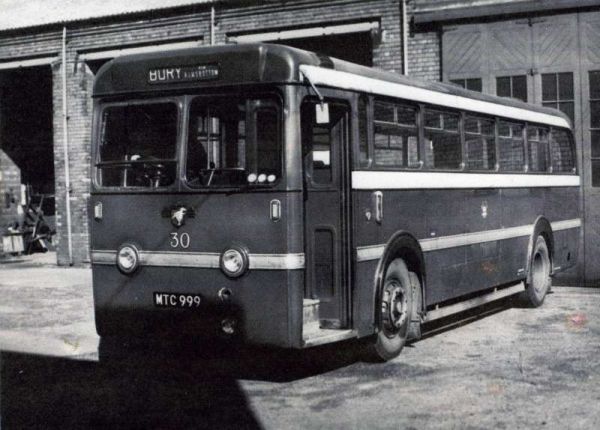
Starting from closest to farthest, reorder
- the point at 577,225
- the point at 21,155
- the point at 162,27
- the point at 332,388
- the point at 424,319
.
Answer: the point at 332,388, the point at 424,319, the point at 577,225, the point at 162,27, the point at 21,155

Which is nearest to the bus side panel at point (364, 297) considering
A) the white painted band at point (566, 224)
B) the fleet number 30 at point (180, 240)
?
the fleet number 30 at point (180, 240)

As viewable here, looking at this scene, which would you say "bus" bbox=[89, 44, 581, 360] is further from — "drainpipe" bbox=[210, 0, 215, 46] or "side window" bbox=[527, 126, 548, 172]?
"drainpipe" bbox=[210, 0, 215, 46]

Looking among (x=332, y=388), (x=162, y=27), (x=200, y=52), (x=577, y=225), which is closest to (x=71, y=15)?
(x=162, y=27)

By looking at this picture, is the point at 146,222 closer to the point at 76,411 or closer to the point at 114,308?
the point at 114,308

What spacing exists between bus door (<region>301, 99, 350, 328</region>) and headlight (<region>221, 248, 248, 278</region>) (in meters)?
0.71

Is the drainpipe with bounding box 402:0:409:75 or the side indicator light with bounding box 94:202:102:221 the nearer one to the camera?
the side indicator light with bounding box 94:202:102:221

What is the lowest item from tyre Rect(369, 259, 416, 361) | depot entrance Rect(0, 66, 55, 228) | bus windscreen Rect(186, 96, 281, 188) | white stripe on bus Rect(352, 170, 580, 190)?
tyre Rect(369, 259, 416, 361)

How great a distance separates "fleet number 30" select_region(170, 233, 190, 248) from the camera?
782 centimetres

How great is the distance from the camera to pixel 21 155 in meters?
22.1

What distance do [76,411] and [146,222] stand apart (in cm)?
185

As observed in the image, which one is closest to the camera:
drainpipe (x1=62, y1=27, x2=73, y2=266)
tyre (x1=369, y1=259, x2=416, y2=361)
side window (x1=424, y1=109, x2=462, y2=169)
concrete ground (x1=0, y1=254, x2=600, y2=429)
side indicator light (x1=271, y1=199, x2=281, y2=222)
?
concrete ground (x1=0, y1=254, x2=600, y2=429)

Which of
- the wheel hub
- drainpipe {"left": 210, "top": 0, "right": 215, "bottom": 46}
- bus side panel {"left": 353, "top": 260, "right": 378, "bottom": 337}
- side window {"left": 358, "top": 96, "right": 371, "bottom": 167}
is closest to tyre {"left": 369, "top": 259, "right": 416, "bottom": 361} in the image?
the wheel hub

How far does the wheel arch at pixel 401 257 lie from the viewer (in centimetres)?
838

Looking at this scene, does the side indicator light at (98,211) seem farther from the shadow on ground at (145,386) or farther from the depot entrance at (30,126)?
the depot entrance at (30,126)
